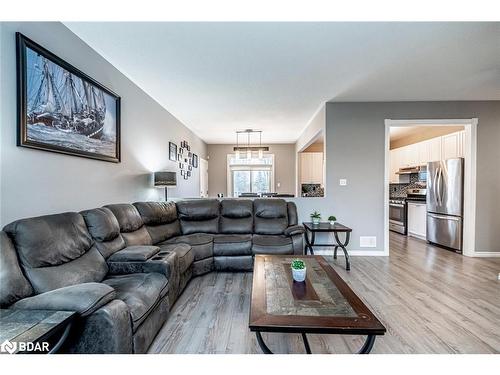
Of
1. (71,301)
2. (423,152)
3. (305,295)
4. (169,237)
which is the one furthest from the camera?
(423,152)

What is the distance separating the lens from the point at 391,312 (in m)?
2.36

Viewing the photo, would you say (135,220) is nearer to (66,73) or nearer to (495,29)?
(66,73)

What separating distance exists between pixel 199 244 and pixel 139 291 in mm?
1587

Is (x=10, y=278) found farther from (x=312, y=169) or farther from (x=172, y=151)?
(x=312, y=169)

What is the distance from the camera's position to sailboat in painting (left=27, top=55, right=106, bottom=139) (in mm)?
1918

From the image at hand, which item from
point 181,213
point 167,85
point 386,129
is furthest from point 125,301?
point 386,129

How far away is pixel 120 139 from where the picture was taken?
10.4 ft

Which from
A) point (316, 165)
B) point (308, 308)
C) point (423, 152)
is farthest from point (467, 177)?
point (308, 308)

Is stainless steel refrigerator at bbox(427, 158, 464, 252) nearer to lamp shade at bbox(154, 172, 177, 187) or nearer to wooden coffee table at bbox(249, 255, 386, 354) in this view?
wooden coffee table at bbox(249, 255, 386, 354)

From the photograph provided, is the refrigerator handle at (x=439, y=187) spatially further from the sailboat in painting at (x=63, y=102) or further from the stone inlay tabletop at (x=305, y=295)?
the sailboat in painting at (x=63, y=102)

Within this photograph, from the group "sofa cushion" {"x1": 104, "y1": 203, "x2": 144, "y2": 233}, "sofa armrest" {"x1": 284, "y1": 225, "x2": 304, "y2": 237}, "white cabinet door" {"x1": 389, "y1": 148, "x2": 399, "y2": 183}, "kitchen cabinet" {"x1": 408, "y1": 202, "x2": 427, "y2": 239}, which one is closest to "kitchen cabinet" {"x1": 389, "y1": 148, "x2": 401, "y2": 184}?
"white cabinet door" {"x1": 389, "y1": 148, "x2": 399, "y2": 183}

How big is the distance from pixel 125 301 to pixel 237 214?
2578 mm

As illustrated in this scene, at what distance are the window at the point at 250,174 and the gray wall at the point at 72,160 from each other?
437 centimetres

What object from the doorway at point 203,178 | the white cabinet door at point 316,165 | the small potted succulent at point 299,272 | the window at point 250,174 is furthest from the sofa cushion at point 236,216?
the window at point 250,174
